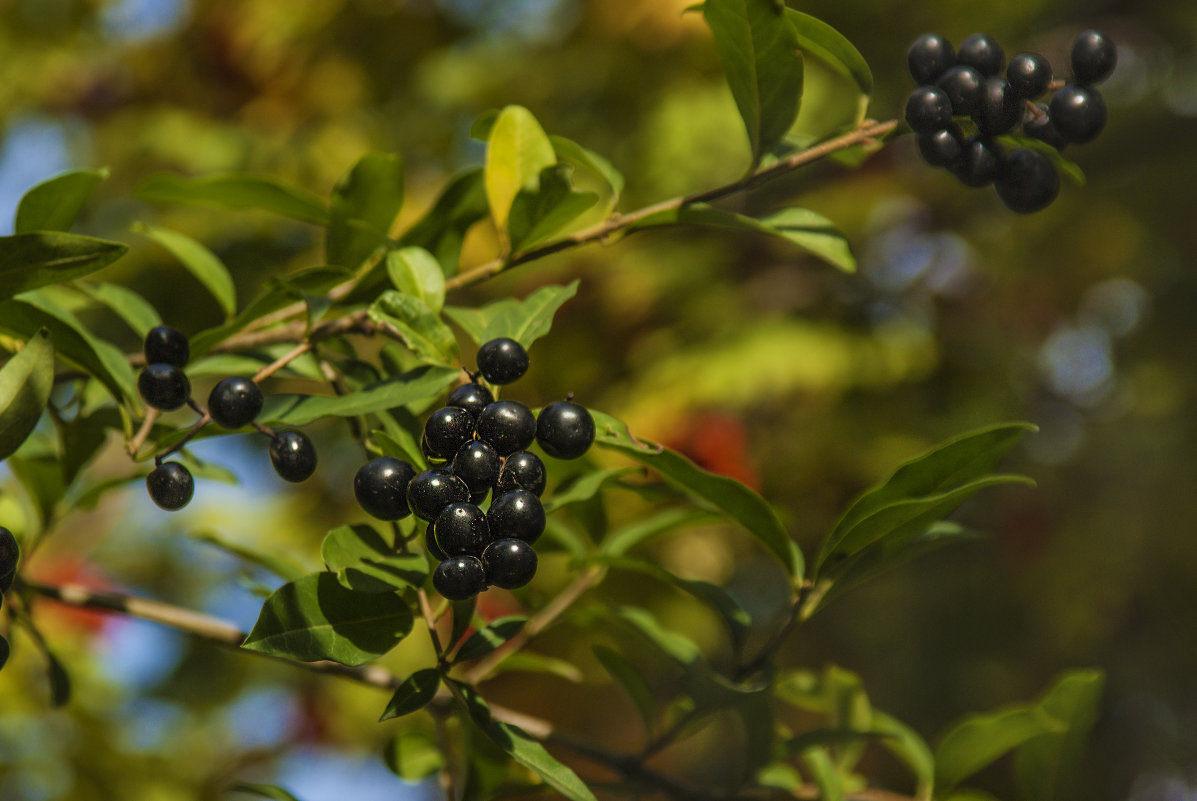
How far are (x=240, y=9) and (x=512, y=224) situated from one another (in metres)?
2.39

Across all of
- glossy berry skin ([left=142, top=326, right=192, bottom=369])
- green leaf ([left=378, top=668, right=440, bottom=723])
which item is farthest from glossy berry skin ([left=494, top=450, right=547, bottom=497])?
glossy berry skin ([left=142, top=326, right=192, bottom=369])

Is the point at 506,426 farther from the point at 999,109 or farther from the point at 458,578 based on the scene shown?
the point at 999,109

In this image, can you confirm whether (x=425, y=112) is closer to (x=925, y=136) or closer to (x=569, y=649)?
(x=569, y=649)

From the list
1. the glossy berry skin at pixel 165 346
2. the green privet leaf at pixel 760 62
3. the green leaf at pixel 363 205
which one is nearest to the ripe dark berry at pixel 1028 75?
the green privet leaf at pixel 760 62

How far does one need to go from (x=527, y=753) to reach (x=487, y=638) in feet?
0.28

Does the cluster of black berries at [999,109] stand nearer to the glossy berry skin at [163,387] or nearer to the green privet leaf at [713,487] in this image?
the green privet leaf at [713,487]

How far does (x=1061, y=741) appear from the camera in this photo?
625mm

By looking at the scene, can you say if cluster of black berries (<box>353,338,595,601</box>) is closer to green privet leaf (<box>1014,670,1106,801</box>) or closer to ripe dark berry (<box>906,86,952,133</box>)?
ripe dark berry (<box>906,86,952,133</box>)

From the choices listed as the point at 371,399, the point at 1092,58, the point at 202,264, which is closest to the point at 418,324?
the point at 371,399

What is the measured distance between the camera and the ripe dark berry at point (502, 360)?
43 cm

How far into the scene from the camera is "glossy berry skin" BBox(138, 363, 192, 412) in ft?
1.54

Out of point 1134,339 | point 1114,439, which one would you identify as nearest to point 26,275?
point 1134,339

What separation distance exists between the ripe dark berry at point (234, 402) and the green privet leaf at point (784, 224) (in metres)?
0.22

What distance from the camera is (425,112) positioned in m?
2.44
